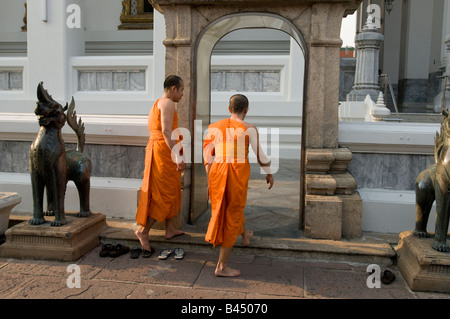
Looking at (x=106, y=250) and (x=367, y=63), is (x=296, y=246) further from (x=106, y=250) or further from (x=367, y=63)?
(x=367, y=63)

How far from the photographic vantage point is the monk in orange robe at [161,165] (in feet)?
12.6

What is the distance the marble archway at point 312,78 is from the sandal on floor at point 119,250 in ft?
2.35

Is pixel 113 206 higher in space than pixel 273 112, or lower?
lower

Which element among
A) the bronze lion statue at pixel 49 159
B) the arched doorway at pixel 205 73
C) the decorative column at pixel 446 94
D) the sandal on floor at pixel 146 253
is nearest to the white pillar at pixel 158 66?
the arched doorway at pixel 205 73

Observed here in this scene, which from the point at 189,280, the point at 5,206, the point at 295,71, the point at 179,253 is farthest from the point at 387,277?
the point at 295,71

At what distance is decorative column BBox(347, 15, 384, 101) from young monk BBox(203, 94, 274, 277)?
7503 mm

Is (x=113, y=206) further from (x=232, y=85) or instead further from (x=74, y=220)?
(x=232, y=85)

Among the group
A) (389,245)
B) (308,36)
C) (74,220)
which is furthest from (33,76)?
(389,245)

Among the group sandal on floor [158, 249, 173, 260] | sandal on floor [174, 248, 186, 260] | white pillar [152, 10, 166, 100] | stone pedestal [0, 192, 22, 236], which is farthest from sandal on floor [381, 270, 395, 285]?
white pillar [152, 10, 166, 100]

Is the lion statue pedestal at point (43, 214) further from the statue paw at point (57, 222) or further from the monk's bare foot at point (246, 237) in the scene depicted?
the monk's bare foot at point (246, 237)

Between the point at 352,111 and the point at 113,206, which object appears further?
the point at 352,111

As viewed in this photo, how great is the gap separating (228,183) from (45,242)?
179cm

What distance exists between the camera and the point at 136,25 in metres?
10.6

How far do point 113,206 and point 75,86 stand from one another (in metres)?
2.98
